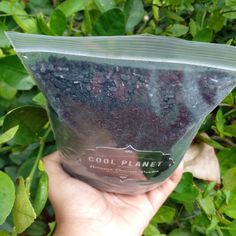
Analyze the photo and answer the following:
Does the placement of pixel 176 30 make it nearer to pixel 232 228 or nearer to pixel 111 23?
pixel 111 23

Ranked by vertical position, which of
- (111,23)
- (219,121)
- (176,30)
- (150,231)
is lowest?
(150,231)

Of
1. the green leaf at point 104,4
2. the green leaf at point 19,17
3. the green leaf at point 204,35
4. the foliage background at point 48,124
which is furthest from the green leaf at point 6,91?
the green leaf at point 204,35

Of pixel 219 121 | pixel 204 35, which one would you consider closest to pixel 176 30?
pixel 204 35

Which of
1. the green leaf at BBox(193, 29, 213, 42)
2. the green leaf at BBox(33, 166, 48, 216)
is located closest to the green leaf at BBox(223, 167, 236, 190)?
the green leaf at BBox(193, 29, 213, 42)

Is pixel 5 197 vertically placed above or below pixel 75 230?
above

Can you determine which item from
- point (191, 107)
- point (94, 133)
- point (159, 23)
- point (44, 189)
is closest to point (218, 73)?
point (191, 107)

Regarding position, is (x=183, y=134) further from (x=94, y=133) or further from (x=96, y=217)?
(x=96, y=217)
